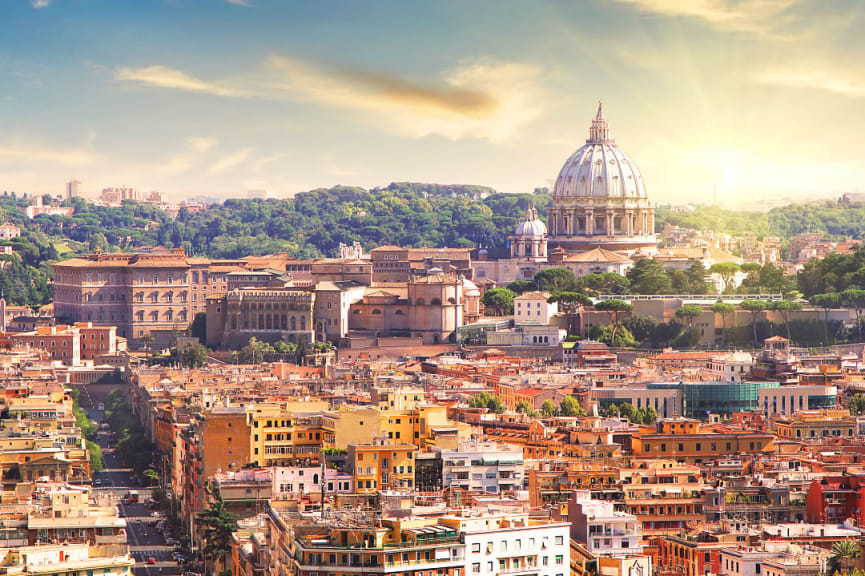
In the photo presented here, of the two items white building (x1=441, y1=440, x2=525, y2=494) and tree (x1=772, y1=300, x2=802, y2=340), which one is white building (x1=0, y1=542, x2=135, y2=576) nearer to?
white building (x1=441, y1=440, x2=525, y2=494)

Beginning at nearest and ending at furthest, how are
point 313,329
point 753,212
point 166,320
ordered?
point 313,329, point 166,320, point 753,212

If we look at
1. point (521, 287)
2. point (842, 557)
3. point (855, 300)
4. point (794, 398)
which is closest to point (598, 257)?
point (521, 287)

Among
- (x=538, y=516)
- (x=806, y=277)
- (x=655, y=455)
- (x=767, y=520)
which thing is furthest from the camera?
(x=806, y=277)

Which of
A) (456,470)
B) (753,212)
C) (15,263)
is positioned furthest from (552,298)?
(753,212)

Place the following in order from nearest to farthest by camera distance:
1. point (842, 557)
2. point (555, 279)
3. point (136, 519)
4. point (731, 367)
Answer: point (842, 557) → point (136, 519) → point (731, 367) → point (555, 279)

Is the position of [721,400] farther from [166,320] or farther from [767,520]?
[166,320]

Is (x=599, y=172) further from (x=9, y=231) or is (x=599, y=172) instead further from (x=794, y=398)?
(x=794, y=398)
